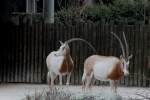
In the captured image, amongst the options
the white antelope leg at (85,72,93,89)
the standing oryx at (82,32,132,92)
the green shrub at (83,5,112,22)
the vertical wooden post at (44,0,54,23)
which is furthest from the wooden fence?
the standing oryx at (82,32,132,92)

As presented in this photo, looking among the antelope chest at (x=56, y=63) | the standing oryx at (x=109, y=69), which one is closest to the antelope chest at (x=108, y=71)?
the standing oryx at (x=109, y=69)

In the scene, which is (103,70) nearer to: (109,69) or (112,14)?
(109,69)

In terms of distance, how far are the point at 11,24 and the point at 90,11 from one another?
338 centimetres

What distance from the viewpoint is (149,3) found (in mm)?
17203

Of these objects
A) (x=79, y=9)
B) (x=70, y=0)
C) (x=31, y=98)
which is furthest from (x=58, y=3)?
(x=31, y=98)

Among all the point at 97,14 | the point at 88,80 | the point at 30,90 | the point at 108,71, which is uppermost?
the point at 97,14

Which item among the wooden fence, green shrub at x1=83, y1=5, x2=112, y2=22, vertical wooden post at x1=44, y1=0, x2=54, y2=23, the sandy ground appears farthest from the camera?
green shrub at x1=83, y1=5, x2=112, y2=22

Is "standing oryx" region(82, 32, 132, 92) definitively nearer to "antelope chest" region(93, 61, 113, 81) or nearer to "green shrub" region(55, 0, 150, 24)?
"antelope chest" region(93, 61, 113, 81)

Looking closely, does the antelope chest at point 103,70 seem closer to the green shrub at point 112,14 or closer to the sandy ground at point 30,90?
the sandy ground at point 30,90

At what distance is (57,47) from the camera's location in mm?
16062

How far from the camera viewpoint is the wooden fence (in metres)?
15.8

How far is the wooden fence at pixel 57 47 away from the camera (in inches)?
623

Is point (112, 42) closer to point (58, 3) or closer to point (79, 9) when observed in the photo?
point (79, 9)

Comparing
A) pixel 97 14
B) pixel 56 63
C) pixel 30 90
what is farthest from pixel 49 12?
pixel 56 63
